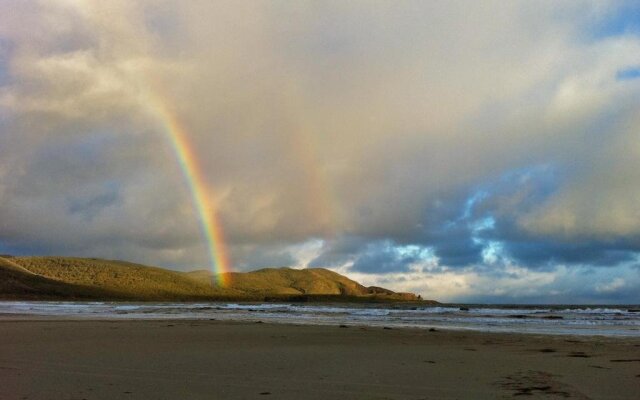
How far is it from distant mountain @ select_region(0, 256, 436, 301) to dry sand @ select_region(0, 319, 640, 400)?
88.2 m

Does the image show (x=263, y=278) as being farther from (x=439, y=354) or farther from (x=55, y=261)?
(x=439, y=354)

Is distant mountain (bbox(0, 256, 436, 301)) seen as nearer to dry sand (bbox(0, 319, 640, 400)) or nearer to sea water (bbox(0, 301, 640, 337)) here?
sea water (bbox(0, 301, 640, 337))

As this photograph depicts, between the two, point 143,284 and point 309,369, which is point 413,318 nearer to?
point 309,369

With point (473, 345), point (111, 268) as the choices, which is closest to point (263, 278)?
point (111, 268)

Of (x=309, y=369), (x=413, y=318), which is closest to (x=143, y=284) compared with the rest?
(x=413, y=318)

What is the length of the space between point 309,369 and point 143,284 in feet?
398

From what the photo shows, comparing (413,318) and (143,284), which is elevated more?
(143,284)

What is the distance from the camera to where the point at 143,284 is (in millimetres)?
123812

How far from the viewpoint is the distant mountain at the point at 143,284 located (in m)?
99.6

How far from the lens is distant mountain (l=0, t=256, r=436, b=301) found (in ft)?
327

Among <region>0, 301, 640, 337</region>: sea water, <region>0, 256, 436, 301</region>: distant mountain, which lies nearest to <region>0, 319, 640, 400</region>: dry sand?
<region>0, 301, 640, 337</region>: sea water

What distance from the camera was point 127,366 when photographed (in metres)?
11.5

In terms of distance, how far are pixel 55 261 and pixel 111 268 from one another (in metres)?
15.0

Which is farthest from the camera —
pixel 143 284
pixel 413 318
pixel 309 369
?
pixel 143 284
